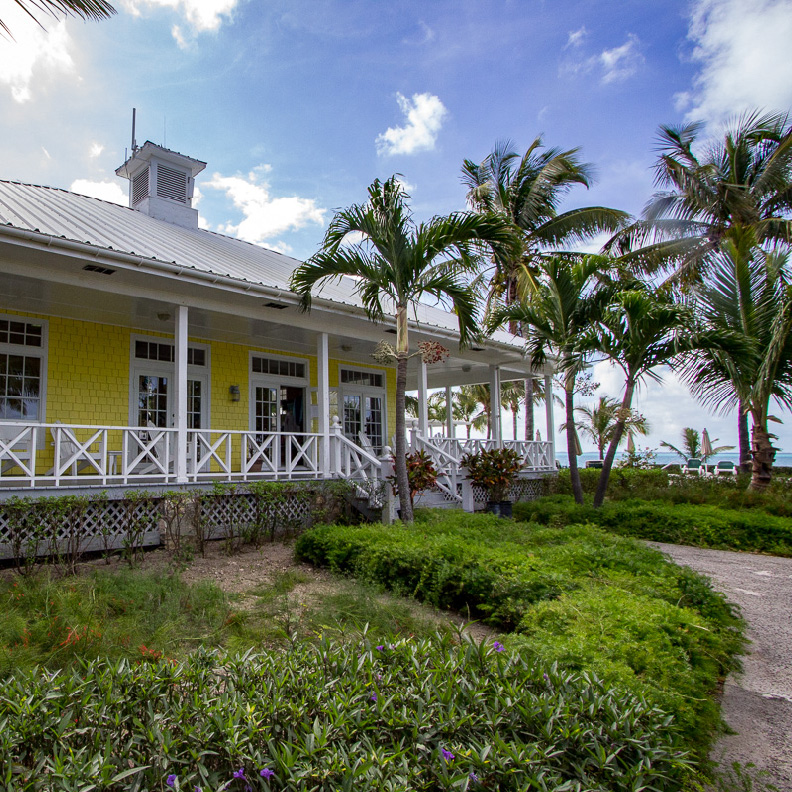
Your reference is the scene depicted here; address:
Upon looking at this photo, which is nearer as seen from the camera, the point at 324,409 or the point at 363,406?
the point at 324,409

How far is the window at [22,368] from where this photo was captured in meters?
9.84

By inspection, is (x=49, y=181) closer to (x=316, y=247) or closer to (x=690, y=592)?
(x=316, y=247)

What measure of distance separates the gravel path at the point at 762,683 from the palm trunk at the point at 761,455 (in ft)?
16.5

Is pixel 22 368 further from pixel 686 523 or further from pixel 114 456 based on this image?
pixel 686 523

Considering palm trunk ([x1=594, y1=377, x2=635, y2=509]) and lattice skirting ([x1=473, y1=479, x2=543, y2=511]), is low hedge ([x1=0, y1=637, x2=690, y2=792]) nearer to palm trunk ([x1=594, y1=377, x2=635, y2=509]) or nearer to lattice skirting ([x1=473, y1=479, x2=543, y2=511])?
palm trunk ([x1=594, y1=377, x2=635, y2=509])

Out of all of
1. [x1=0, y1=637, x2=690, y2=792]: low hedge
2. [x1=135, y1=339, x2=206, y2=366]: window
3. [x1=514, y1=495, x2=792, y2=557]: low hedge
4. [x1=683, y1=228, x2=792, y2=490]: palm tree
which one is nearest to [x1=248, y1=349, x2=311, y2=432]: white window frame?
[x1=135, y1=339, x2=206, y2=366]: window

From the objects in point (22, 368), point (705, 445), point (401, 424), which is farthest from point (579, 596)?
point (705, 445)

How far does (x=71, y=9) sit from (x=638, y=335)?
9.87 m

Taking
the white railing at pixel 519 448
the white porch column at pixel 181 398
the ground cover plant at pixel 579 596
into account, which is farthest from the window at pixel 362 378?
the ground cover plant at pixel 579 596

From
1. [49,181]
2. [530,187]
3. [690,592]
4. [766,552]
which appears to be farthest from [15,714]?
[530,187]

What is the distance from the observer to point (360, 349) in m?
14.4

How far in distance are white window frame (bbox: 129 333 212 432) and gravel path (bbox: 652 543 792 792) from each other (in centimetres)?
941

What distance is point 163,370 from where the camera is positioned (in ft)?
38.7

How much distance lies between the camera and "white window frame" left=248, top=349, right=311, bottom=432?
13.4 metres
